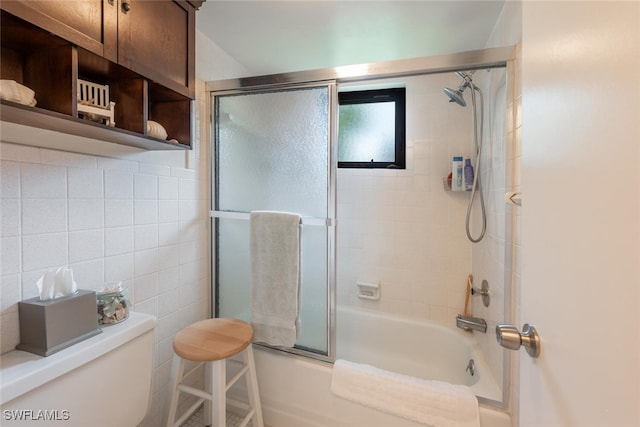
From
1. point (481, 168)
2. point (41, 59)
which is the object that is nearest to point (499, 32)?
point (481, 168)

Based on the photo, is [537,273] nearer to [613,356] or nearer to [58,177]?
[613,356]

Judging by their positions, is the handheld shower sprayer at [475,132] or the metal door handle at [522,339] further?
the handheld shower sprayer at [475,132]

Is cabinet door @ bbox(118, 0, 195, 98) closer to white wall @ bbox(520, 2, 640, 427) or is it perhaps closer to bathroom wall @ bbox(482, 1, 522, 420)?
white wall @ bbox(520, 2, 640, 427)

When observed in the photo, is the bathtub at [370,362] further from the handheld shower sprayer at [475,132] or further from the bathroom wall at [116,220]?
the handheld shower sprayer at [475,132]

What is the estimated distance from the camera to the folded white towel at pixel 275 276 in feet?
4.75

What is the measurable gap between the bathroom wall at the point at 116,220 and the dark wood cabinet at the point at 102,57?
16 centimetres

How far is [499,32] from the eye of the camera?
4.78 feet

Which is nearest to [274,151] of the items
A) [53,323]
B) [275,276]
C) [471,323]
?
[275,276]

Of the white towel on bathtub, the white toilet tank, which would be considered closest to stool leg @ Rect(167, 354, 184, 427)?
the white toilet tank

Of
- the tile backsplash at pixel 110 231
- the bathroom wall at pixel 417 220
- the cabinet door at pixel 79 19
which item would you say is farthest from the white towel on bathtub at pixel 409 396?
the cabinet door at pixel 79 19

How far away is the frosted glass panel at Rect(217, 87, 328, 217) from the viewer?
1490 mm

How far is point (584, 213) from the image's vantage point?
427 millimetres

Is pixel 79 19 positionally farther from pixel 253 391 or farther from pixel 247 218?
pixel 253 391

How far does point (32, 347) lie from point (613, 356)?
1396 millimetres
